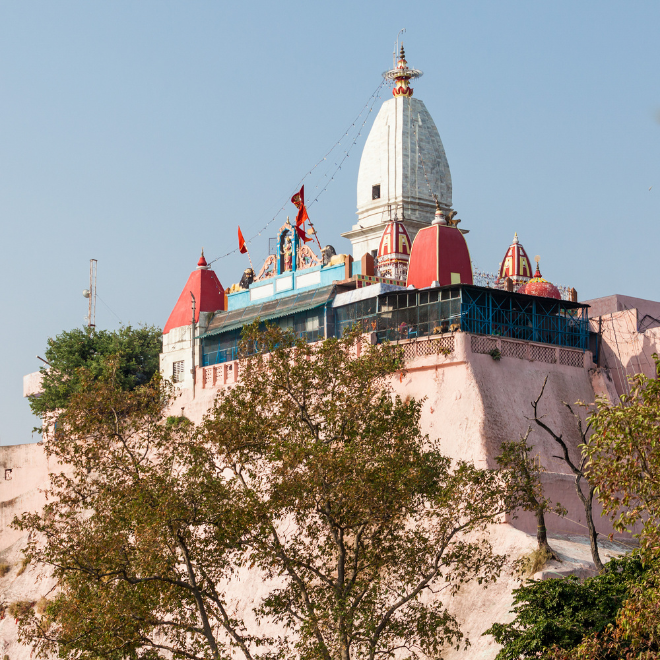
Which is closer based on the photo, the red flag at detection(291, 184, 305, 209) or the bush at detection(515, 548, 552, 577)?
the bush at detection(515, 548, 552, 577)

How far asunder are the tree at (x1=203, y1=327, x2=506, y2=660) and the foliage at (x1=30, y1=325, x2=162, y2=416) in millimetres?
23477

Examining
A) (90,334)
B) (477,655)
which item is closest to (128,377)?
(90,334)

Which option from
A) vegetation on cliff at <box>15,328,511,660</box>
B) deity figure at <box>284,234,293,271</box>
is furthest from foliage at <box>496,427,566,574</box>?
deity figure at <box>284,234,293,271</box>

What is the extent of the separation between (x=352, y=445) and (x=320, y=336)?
1459 cm

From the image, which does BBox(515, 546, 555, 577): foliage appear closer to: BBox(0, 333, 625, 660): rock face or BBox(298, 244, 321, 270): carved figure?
BBox(0, 333, 625, 660): rock face

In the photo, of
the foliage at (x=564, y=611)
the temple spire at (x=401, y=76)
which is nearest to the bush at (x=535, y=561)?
the foliage at (x=564, y=611)

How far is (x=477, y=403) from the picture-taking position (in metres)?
28.8

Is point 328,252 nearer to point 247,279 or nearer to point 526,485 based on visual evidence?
point 247,279

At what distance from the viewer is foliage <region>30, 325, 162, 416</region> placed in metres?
43.6

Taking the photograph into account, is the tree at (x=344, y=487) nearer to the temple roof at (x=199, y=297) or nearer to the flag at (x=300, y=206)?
the flag at (x=300, y=206)

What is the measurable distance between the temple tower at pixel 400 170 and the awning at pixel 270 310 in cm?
693

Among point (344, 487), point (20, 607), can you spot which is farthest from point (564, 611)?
point (20, 607)

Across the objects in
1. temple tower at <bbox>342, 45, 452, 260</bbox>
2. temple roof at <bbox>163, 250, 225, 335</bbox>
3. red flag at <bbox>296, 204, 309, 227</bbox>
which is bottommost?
temple roof at <bbox>163, 250, 225, 335</bbox>

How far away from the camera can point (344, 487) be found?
18516mm
